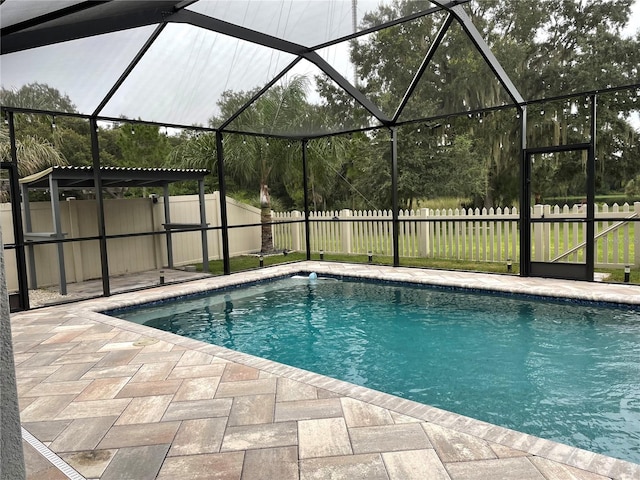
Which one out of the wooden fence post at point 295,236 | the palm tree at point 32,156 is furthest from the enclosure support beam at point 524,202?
the palm tree at point 32,156

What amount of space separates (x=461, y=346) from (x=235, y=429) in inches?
111

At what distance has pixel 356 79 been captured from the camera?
7.62m

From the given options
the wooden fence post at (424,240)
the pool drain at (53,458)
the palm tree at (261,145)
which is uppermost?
the palm tree at (261,145)

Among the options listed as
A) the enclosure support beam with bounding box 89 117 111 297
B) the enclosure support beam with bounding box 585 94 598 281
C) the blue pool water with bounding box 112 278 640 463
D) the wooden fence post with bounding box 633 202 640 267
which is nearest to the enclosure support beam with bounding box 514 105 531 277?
the enclosure support beam with bounding box 585 94 598 281

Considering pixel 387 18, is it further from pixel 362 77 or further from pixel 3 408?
pixel 3 408

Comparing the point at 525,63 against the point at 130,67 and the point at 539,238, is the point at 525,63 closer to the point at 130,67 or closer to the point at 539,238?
the point at 539,238

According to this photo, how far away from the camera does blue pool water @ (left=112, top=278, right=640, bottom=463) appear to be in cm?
321

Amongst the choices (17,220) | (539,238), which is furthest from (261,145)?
(539,238)

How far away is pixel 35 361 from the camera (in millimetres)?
4031

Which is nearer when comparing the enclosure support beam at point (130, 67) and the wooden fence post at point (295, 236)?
the enclosure support beam at point (130, 67)

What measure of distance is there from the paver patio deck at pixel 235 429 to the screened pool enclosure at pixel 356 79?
2942 mm

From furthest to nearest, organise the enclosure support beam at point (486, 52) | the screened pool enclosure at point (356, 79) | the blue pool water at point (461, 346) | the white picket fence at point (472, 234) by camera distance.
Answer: the white picket fence at point (472, 234), the enclosure support beam at point (486, 52), the screened pool enclosure at point (356, 79), the blue pool water at point (461, 346)

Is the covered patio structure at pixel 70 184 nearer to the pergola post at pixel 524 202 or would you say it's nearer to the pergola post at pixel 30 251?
Result: the pergola post at pixel 30 251

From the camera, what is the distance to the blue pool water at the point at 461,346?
3.21 meters
